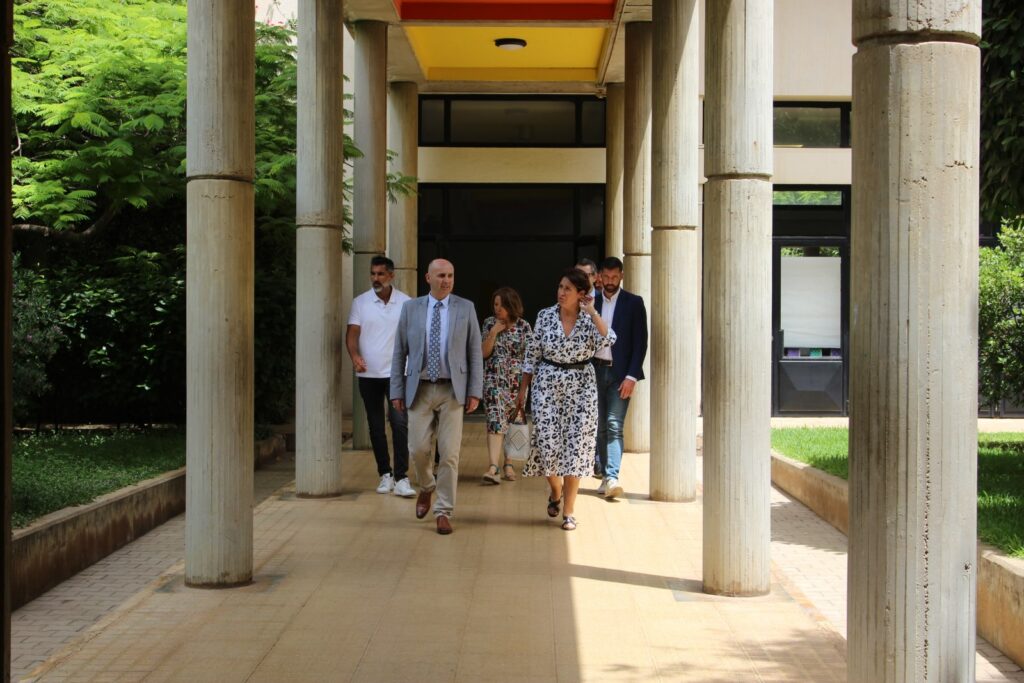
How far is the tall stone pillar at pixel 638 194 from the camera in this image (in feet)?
48.8

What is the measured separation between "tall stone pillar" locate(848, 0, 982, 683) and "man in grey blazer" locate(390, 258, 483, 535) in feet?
18.1

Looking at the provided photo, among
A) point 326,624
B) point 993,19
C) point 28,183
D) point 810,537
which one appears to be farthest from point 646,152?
point 326,624

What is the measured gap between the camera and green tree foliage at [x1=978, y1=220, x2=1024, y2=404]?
13.4 meters

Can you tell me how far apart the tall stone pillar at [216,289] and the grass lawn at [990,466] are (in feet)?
14.6

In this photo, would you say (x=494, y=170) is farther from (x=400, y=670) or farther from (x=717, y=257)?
(x=400, y=670)

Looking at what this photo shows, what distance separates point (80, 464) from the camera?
1141 centimetres

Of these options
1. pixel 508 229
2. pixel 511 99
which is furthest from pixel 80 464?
pixel 511 99

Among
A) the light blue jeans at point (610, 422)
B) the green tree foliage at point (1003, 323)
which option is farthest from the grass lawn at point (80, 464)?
the green tree foliage at point (1003, 323)

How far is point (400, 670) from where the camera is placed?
5.93m

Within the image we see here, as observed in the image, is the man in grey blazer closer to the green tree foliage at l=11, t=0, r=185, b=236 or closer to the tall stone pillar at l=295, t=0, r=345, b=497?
the tall stone pillar at l=295, t=0, r=345, b=497

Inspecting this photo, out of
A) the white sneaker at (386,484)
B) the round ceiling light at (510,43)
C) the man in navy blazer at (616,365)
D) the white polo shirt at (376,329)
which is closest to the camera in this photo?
the man in navy blazer at (616,365)

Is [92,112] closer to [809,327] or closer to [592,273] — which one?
[592,273]

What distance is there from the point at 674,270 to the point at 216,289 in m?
4.75

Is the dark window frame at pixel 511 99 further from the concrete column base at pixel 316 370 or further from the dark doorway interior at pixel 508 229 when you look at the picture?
the concrete column base at pixel 316 370
